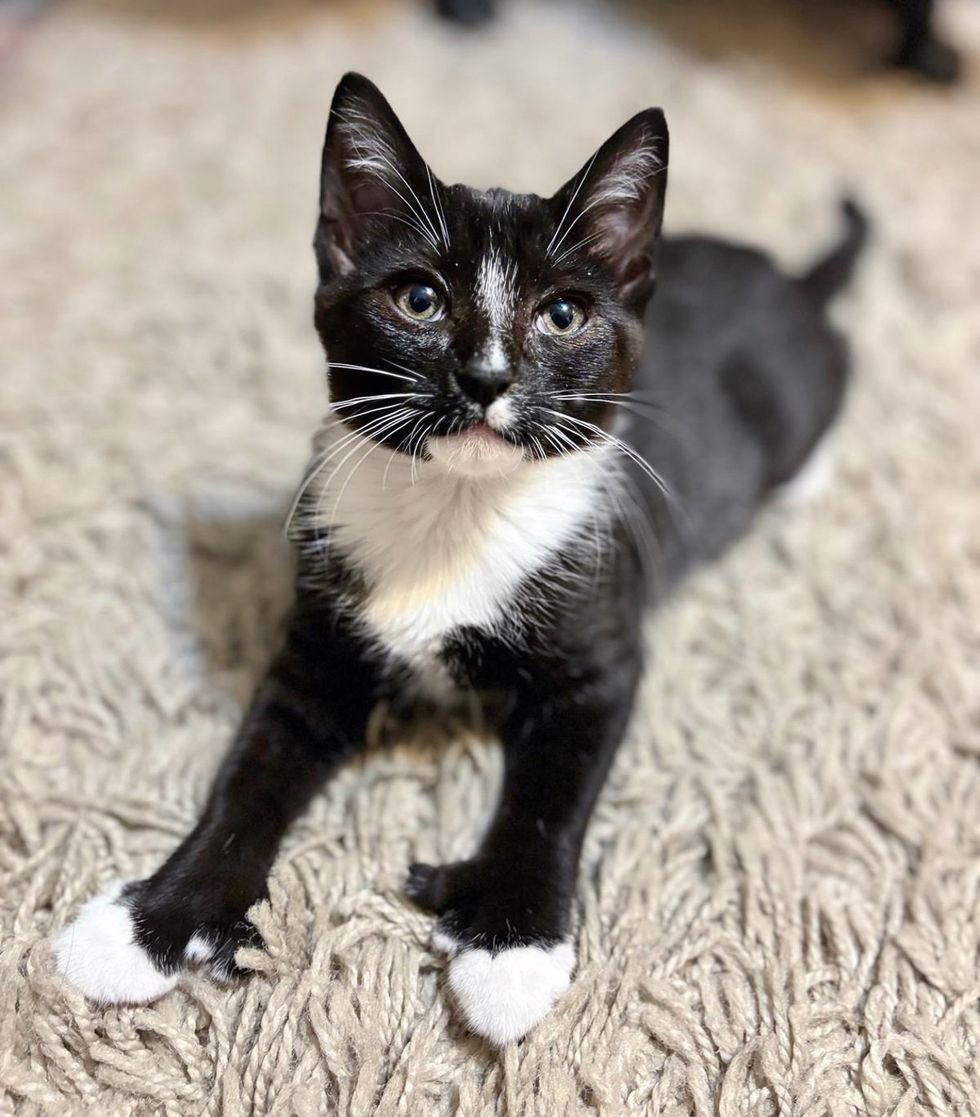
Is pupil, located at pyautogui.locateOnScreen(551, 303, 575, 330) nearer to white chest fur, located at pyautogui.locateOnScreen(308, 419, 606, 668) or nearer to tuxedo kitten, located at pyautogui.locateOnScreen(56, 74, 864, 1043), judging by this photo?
tuxedo kitten, located at pyautogui.locateOnScreen(56, 74, 864, 1043)

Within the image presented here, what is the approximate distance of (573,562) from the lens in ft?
3.42

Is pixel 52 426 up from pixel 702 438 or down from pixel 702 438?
down

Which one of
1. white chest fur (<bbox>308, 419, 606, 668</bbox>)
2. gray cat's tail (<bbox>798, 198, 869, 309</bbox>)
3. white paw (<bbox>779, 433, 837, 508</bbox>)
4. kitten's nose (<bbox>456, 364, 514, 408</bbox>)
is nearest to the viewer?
kitten's nose (<bbox>456, 364, 514, 408</bbox>)

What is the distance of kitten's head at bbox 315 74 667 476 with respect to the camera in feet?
2.83

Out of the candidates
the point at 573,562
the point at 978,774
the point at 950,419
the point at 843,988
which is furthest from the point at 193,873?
the point at 950,419

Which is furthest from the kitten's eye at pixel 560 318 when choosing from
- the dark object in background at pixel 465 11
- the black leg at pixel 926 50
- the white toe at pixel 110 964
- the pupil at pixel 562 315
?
the black leg at pixel 926 50

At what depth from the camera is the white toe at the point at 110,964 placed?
2.84 ft

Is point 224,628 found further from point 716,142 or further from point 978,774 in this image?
point 716,142

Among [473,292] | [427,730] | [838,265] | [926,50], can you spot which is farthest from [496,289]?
[926,50]

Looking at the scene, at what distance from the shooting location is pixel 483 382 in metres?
0.83

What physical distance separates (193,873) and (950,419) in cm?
130

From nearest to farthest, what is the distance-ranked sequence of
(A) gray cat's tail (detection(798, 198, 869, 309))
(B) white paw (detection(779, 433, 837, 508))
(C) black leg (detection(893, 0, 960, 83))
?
(B) white paw (detection(779, 433, 837, 508))
(A) gray cat's tail (detection(798, 198, 869, 309))
(C) black leg (detection(893, 0, 960, 83))

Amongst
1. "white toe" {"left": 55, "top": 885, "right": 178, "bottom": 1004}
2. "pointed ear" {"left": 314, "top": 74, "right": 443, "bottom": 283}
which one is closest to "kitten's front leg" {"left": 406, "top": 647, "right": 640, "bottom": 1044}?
"white toe" {"left": 55, "top": 885, "right": 178, "bottom": 1004}

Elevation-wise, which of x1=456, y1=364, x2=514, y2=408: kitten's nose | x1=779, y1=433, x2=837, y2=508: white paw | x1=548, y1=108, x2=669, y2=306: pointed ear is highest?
x1=548, y1=108, x2=669, y2=306: pointed ear
